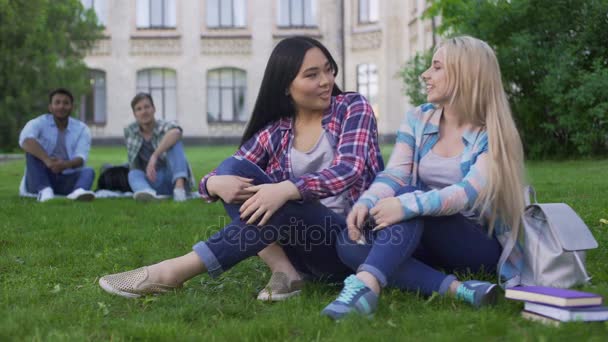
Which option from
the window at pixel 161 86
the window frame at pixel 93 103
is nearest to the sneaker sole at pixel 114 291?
the window at pixel 161 86

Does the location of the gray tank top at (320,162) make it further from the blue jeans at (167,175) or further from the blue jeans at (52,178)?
the blue jeans at (52,178)

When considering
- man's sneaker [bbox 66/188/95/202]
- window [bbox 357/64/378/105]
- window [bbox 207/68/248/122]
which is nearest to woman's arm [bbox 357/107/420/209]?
man's sneaker [bbox 66/188/95/202]

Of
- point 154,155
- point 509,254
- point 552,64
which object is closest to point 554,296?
point 509,254

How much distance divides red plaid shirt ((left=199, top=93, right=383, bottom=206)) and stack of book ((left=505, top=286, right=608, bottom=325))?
95 centimetres

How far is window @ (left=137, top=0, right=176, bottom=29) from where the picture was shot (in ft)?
112

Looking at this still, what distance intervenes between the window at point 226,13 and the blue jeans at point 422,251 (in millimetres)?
31327

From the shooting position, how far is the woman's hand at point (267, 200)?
354cm

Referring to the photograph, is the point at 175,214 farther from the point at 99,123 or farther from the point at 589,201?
the point at 99,123

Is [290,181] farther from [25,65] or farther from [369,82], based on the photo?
[369,82]

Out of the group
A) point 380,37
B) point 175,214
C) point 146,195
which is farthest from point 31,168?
point 380,37

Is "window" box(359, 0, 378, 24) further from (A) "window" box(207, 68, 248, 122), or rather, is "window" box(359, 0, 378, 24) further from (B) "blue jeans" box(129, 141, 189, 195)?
(B) "blue jeans" box(129, 141, 189, 195)

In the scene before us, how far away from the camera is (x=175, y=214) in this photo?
7.52 metres

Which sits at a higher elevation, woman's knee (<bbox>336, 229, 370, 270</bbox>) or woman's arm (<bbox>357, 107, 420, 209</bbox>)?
woman's arm (<bbox>357, 107, 420, 209</bbox>)

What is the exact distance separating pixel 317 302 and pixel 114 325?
2.79 feet
